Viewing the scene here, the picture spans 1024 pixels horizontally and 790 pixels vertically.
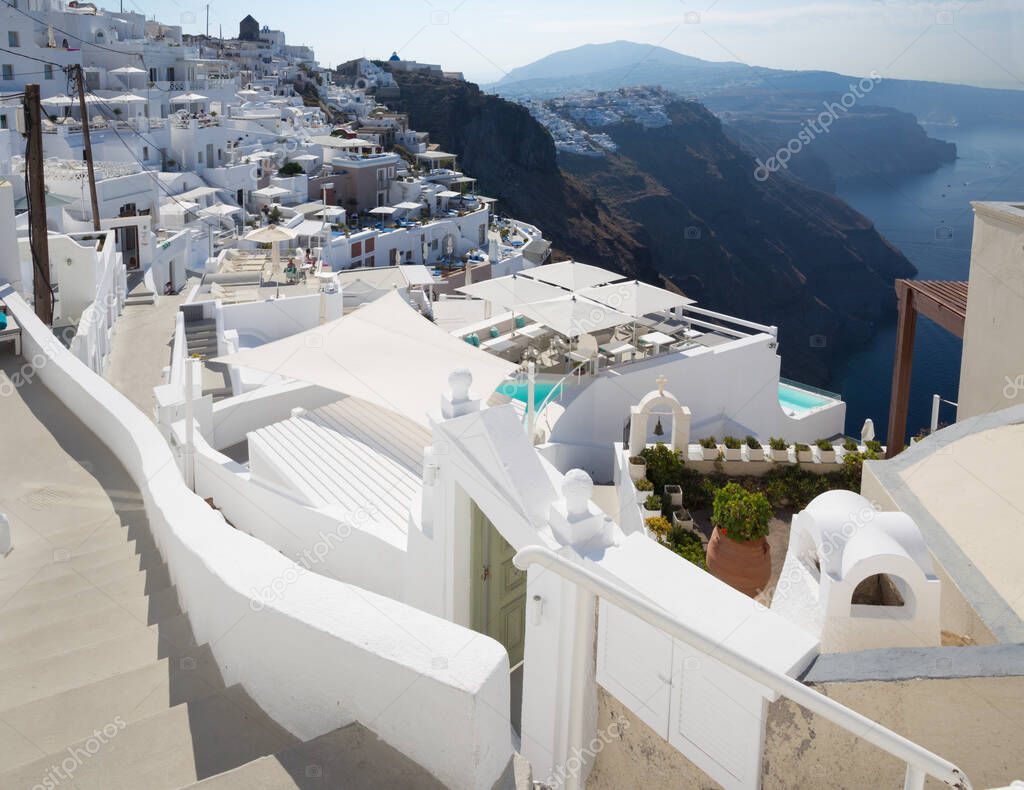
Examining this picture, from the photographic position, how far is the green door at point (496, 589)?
6246 millimetres

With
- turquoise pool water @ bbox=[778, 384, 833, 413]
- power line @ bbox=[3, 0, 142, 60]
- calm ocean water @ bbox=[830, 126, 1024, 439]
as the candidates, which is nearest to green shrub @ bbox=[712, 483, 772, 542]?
turquoise pool water @ bbox=[778, 384, 833, 413]

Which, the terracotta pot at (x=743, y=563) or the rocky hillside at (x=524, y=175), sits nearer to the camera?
the terracotta pot at (x=743, y=563)

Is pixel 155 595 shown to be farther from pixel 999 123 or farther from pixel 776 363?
pixel 999 123

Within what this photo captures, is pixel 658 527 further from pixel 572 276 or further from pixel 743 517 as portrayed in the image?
pixel 572 276

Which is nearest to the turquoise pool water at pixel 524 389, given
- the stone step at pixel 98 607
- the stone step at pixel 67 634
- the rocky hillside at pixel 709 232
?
the stone step at pixel 98 607

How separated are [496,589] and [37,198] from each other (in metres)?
11.4

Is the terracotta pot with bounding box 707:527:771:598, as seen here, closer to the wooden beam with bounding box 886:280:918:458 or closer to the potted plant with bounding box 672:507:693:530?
the potted plant with bounding box 672:507:693:530

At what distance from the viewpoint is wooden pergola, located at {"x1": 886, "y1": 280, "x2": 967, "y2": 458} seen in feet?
32.7

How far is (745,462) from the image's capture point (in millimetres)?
11289

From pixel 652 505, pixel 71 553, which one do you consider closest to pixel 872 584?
pixel 71 553

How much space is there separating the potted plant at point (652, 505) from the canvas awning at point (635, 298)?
6.63 meters

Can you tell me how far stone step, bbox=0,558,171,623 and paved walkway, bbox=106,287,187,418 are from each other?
803 cm

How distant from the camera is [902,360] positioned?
1132cm

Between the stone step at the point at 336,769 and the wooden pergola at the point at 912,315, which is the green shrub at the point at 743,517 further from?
the stone step at the point at 336,769
